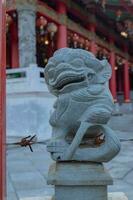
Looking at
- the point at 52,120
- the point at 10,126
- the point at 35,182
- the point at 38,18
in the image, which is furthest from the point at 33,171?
the point at 38,18

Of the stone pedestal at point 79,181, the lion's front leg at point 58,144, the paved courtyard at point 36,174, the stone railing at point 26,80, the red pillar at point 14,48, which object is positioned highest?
the red pillar at point 14,48

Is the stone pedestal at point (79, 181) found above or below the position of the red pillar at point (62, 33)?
below

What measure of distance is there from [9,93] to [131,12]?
24.7ft

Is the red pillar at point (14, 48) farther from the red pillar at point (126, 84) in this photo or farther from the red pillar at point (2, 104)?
the red pillar at point (2, 104)

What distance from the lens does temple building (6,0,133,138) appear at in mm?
10570

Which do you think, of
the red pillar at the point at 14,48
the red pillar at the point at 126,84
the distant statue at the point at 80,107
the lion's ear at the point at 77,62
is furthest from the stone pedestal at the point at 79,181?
the red pillar at the point at 126,84

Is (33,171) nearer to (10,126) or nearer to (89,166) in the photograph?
(89,166)

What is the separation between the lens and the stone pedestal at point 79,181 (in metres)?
2.09

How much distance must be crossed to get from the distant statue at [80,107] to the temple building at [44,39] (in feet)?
27.0

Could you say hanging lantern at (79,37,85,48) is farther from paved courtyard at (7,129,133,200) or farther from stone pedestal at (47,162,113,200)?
stone pedestal at (47,162,113,200)

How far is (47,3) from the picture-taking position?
1390cm

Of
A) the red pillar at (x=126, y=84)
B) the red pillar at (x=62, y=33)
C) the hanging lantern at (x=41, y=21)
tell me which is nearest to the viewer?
the hanging lantern at (x=41, y=21)

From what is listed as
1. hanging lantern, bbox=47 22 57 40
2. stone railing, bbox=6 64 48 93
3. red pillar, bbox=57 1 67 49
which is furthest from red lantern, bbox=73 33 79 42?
stone railing, bbox=6 64 48 93

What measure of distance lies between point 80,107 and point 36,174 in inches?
131
